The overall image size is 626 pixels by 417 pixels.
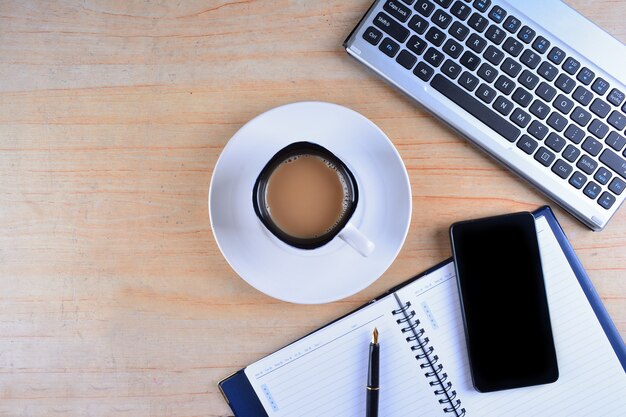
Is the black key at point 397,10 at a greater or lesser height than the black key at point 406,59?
greater

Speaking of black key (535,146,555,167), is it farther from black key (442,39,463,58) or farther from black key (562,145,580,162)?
black key (442,39,463,58)

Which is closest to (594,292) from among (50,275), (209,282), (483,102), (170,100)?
(483,102)

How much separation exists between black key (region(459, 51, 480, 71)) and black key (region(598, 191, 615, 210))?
22 centimetres

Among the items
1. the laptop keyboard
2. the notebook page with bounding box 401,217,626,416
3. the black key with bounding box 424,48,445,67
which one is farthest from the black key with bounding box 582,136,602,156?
the black key with bounding box 424,48,445,67

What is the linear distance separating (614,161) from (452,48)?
0.24 metres

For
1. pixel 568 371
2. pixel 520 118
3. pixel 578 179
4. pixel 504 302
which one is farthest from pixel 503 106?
pixel 568 371

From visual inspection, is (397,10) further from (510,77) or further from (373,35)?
(510,77)

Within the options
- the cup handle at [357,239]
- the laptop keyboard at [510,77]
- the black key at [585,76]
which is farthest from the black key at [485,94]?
the cup handle at [357,239]

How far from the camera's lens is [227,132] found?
73 cm

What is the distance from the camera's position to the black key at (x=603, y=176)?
2.24 feet

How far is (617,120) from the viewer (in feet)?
2.27

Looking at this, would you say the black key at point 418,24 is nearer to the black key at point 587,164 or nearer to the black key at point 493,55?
the black key at point 493,55

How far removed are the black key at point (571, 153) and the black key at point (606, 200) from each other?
0.06 m

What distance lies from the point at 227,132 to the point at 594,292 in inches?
20.2
